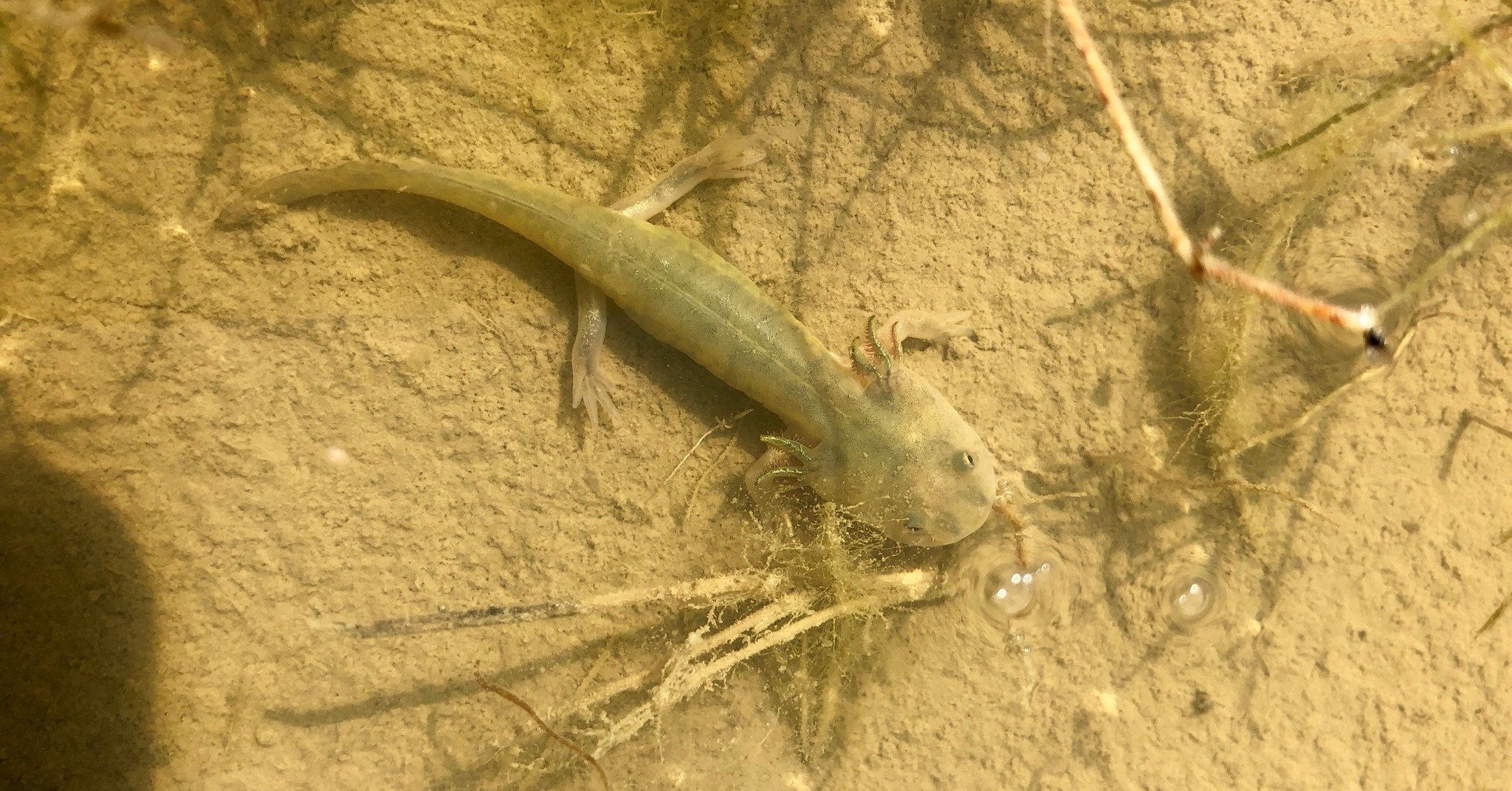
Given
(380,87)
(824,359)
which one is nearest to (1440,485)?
(824,359)

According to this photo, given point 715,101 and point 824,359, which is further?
point 715,101

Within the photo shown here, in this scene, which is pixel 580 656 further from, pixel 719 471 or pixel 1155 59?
pixel 1155 59

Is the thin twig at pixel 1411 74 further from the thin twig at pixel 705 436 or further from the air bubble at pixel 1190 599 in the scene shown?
the thin twig at pixel 705 436

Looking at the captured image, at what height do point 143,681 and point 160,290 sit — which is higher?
point 160,290

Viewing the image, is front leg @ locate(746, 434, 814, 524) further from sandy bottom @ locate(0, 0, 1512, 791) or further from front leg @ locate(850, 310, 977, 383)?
front leg @ locate(850, 310, 977, 383)

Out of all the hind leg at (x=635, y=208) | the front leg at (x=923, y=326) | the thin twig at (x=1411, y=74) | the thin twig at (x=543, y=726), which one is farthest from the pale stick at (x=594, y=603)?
the thin twig at (x=1411, y=74)
